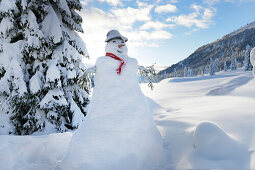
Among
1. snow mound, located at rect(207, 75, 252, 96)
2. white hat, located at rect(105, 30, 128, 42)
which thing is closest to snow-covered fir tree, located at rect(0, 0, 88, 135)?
white hat, located at rect(105, 30, 128, 42)

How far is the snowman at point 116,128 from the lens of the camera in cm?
275

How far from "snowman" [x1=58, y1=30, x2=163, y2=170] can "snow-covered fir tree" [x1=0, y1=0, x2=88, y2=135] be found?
10.9 feet

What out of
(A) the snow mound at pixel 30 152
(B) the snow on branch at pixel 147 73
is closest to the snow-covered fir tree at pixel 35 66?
(A) the snow mound at pixel 30 152

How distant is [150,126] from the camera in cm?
318

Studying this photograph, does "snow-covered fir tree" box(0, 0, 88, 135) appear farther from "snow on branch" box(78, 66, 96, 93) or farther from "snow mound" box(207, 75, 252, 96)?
"snow mound" box(207, 75, 252, 96)

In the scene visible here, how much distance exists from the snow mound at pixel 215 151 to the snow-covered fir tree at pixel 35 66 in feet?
16.4

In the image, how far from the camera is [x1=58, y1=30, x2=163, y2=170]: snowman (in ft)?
9.02

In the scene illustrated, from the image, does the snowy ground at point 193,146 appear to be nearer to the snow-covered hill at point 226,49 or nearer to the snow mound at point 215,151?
the snow mound at point 215,151

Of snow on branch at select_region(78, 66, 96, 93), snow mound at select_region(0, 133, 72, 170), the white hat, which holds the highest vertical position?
the white hat

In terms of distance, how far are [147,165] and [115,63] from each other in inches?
83.4

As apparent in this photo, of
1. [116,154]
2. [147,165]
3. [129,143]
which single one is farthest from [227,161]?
[116,154]

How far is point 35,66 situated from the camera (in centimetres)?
598

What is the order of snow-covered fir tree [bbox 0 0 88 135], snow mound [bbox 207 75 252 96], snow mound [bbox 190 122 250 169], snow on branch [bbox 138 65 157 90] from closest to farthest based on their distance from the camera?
snow mound [bbox 190 122 250 169] < snow on branch [bbox 138 65 157 90] < snow-covered fir tree [bbox 0 0 88 135] < snow mound [bbox 207 75 252 96]

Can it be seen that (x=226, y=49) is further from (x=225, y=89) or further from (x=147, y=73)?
(x=147, y=73)
